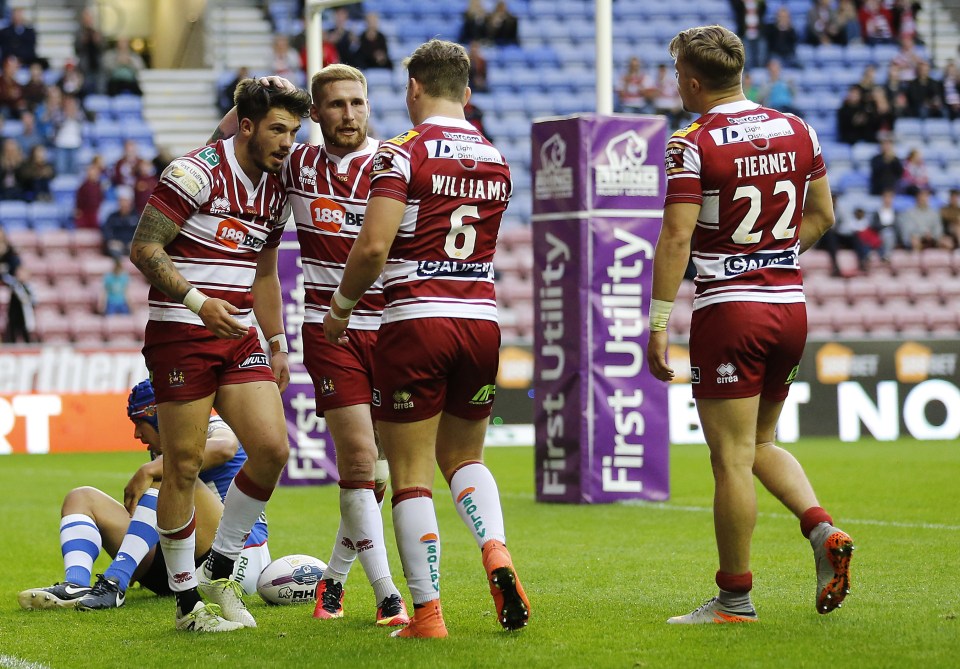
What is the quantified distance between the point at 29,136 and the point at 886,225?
12.9 metres

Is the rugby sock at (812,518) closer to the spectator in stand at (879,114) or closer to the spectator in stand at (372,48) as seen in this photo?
the spectator in stand at (372,48)

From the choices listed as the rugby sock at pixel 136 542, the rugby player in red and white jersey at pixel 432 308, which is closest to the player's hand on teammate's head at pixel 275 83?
the rugby player in red and white jersey at pixel 432 308

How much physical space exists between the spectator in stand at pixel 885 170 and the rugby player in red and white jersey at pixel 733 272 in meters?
18.4

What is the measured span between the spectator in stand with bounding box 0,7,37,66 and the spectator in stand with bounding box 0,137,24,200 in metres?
2.39

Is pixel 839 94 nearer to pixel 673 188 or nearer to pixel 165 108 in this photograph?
pixel 165 108

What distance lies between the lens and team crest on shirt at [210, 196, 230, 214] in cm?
596

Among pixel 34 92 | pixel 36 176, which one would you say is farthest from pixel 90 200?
pixel 34 92

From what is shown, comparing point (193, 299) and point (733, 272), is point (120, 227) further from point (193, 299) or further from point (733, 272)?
point (733, 272)

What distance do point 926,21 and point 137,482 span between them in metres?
24.2

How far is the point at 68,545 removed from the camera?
276 inches

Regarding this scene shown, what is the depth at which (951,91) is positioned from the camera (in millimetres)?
25875

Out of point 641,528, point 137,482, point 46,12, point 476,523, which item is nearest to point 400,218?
point 476,523

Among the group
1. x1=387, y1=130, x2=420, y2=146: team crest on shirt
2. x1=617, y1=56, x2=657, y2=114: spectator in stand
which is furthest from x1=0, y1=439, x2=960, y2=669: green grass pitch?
x1=617, y1=56, x2=657, y2=114: spectator in stand

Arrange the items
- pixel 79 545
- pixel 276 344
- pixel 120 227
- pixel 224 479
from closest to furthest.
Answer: pixel 276 344 → pixel 79 545 → pixel 224 479 → pixel 120 227
